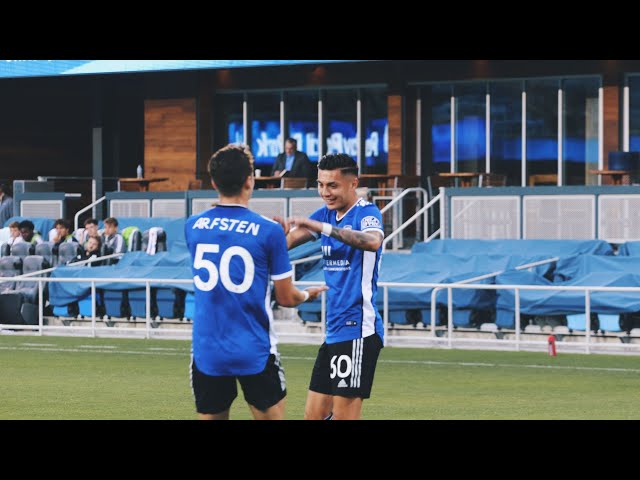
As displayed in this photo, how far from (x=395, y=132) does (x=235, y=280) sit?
85.4 ft

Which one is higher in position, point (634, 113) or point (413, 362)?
point (634, 113)

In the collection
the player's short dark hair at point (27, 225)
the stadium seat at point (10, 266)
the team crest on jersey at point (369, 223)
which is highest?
the team crest on jersey at point (369, 223)

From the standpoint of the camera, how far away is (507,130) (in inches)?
1257

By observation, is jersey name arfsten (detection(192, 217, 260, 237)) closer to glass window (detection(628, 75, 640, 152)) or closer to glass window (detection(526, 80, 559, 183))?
glass window (detection(628, 75, 640, 152))

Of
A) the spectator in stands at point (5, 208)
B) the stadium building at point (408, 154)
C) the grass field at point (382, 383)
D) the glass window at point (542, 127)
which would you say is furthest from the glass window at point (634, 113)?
the spectator in stands at point (5, 208)

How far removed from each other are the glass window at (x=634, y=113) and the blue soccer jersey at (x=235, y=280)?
24.2m

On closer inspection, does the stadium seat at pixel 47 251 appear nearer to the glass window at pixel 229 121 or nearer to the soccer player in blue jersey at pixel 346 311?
the glass window at pixel 229 121

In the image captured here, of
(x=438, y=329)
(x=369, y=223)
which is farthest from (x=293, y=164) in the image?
(x=369, y=223)

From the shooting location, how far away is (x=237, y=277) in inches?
284

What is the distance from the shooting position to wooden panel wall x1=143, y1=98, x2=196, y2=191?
35344 mm

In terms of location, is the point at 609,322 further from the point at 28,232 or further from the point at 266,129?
the point at 266,129

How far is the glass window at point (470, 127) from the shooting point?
32.3 meters
